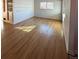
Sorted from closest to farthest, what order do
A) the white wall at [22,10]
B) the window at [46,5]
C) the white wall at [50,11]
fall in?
the white wall at [22,10] → the white wall at [50,11] → the window at [46,5]

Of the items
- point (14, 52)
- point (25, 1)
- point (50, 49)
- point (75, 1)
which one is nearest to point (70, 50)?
point (50, 49)

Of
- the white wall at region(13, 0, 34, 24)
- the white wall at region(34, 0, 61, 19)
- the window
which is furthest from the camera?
the window

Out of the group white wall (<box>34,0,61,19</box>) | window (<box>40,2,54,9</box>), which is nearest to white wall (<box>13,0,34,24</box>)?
white wall (<box>34,0,61,19</box>)

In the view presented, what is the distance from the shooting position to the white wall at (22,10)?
8.85 metres

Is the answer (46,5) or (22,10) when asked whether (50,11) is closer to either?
(46,5)

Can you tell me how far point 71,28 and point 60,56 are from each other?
770 mm

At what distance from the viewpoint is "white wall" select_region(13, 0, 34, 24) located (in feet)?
29.0

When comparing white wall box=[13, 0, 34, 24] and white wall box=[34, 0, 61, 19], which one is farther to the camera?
white wall box=[34, 0, 61, 19]

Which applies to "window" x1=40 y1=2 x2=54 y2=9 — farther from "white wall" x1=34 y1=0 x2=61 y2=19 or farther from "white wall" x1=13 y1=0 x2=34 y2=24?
"white wall" x1=13 y1=0 x2=34 y2=24

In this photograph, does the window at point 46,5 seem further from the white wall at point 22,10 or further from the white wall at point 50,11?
the white wall at point 22,10

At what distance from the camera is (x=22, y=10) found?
1009cm

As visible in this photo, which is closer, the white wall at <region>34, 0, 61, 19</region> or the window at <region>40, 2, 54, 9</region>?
the white wall at <region>34, 0, 61, 19</region>

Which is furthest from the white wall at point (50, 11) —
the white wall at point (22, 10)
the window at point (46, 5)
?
the white wall at point (22, 10)

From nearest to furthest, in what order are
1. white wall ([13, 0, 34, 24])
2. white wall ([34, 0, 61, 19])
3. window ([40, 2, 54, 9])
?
white wall ([13, 0, 34, 24]), white wall ([34, 0, 61, 19]), window ([40, 2, 54, 9])
